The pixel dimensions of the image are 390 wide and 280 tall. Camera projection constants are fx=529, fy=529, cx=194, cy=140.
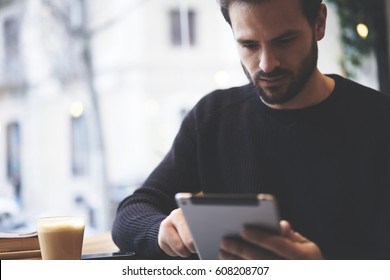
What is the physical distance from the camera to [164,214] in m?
1.18

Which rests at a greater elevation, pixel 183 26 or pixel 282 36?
pixel 183 26

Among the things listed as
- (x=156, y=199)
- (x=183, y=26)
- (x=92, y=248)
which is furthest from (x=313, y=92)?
(x=183, y=26)

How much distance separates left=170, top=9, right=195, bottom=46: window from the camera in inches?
121

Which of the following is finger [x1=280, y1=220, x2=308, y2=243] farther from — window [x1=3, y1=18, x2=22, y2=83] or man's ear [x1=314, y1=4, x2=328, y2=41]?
window [x1=3, y1=18, x2=22, y2=83]

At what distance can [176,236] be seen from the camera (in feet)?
3.16

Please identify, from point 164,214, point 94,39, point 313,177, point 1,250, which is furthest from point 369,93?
point 94,39

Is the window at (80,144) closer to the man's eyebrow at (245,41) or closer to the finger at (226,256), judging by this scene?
the man's eyebrow at (245,41)

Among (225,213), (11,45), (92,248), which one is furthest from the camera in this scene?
(11,45)

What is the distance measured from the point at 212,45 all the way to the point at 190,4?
10.5 inches

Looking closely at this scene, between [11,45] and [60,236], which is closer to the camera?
[60,236]

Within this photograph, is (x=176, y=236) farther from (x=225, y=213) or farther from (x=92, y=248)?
(x=92, y=248)

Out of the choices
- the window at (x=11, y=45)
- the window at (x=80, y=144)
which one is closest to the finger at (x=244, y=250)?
the window at (x=80, y=144)

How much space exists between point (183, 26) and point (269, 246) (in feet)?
8.10

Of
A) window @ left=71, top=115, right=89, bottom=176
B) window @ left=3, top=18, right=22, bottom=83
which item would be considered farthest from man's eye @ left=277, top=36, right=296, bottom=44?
window @ left=3, top=18, right=22, bottom=83
